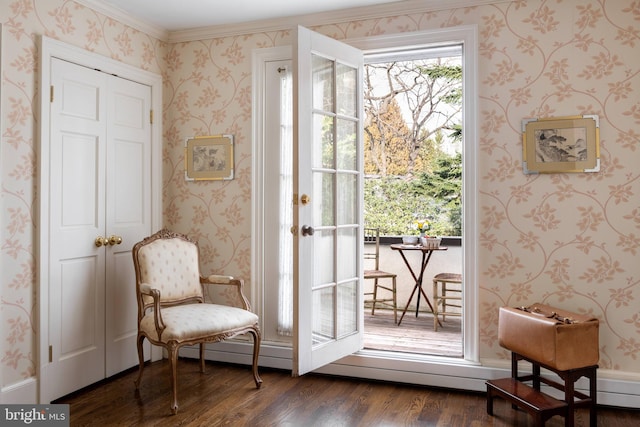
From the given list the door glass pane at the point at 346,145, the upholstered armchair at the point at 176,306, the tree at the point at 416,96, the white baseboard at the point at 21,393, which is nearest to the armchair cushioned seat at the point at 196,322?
the upholstered armchair at the point at 176,306

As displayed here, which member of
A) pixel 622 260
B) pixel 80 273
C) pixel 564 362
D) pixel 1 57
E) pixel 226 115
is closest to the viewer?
pixel 564 362

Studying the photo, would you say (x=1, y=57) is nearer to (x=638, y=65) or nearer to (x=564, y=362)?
(x=564, y=362)

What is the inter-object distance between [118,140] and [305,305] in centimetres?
180

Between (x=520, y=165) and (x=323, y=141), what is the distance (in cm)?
123

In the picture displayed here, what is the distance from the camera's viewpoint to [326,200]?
9.95ft

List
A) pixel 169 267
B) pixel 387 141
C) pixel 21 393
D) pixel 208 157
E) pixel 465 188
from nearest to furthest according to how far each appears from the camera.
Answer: pixel 21 393 < pixel 465 188 < pixel 169 267 < pixel 208 157 < pixel 387 141

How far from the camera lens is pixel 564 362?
95.4 inches

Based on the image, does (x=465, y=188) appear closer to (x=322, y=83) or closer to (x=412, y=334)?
(x=322, y=83)

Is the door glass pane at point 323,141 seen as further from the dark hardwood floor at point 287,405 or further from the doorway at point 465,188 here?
the dark hardwood floor at point 287,405

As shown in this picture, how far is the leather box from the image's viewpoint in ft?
Answer: 7.96

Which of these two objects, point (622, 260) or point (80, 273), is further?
point (80, 273)

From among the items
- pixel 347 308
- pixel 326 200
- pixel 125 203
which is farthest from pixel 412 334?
pixel 125 203

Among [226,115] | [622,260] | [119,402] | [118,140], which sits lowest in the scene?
[119,402]

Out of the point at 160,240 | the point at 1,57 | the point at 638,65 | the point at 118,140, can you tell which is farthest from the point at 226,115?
the point at 638,65
